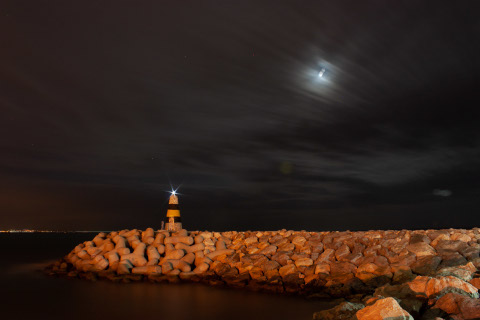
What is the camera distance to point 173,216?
2328 cm

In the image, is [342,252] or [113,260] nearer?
[342,252]

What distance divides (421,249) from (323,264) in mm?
3188

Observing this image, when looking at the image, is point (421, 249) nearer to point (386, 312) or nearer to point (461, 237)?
point (461, 237)

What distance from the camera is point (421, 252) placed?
491 inches

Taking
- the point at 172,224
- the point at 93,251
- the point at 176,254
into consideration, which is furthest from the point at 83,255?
the point at 172,224

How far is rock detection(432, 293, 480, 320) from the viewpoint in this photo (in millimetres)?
6539

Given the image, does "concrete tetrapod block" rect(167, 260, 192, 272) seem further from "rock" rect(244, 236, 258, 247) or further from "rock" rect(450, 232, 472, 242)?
"rock" rect(450, 232, 472, 242)

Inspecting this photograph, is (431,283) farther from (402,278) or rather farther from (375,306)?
(402,278)

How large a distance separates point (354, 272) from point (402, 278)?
5.15ft

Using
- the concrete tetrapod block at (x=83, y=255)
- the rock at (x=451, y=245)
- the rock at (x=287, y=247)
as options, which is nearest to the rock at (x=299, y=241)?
the rock at (x=287, y=247)

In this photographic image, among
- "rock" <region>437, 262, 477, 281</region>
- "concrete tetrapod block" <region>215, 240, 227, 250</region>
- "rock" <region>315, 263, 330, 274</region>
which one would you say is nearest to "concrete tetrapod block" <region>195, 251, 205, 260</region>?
"concrete tetrapod block" <region>215, 240, 227, 250</region>

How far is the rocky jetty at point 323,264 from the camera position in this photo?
783cm

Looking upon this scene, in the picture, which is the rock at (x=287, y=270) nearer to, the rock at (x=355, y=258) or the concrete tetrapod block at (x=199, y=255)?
the rock at (x=355, y=258)

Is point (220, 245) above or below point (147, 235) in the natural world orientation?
below
